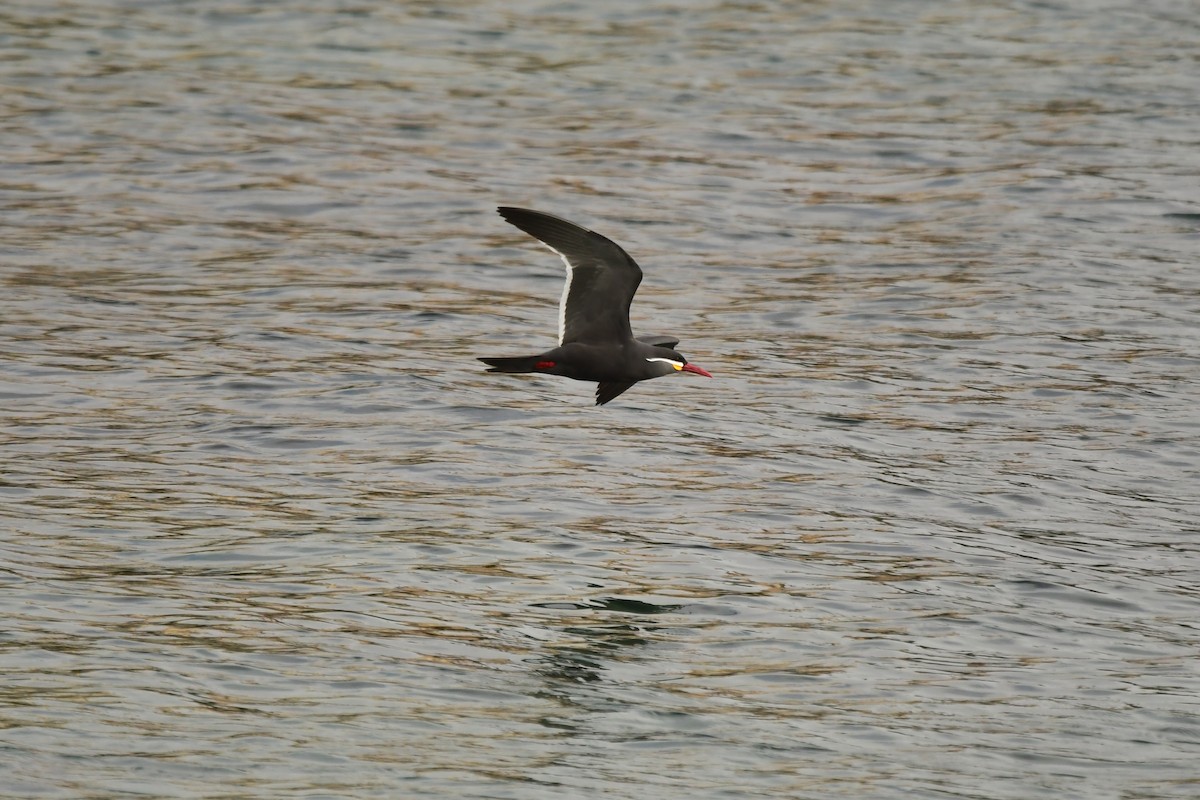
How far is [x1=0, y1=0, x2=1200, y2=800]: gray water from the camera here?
9672mm

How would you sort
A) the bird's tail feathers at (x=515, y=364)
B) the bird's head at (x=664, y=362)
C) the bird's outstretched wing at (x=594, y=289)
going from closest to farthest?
the bird's tail feathers at (x=515, y=364) → the bird's outstretched wing at (x=594, y=289) → the bird's head at (x=664, y=362)

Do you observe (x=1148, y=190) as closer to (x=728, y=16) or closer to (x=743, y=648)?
(x=728, y=16)

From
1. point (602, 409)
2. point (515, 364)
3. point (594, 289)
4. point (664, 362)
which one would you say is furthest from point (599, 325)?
point (602, 409)

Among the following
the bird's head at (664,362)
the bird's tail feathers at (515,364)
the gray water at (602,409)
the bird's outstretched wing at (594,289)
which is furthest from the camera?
the bird's head at (664,362)

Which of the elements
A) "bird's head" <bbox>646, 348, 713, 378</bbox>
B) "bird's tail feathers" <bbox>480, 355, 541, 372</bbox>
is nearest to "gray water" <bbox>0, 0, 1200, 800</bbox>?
"bird's head" <bbox>646, 348, 713, 378</bbox>

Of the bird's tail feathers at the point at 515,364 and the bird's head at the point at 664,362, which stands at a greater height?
the bird's tail feathers at the point at 515,364

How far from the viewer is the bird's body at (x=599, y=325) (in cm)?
1175

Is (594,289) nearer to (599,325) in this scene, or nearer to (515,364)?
(599,325)

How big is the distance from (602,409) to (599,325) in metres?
3.48

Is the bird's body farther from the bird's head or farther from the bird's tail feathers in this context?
the bird's tail feathers

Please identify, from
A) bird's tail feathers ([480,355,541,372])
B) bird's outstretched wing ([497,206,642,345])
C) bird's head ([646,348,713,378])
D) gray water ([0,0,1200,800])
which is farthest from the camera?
bird's head ([646,348,713,378])

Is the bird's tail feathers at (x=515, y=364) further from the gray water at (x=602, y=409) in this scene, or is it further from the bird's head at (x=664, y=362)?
the gray water at (x=602, y=409)

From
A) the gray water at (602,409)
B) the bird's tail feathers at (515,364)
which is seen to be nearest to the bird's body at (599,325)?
the bird's tail feathers at (515,364)

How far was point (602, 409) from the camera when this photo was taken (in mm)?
15539
